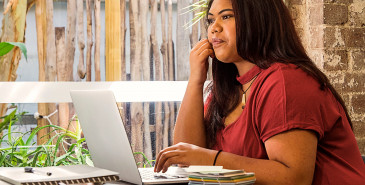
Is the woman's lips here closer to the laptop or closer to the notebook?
the laptop

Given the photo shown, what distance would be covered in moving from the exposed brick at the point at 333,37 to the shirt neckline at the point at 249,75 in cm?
128

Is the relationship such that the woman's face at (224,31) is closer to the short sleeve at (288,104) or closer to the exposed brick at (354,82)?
the short sleeve at (288,104)

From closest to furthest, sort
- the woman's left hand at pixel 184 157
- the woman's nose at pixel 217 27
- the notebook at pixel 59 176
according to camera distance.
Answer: the notebook at pixel 59 176 → the woman's left hand at pixel 184 157 → the woman's nose at pixel 217 27

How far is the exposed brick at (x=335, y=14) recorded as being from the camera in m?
3.05

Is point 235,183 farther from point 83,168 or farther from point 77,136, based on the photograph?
point 77,136

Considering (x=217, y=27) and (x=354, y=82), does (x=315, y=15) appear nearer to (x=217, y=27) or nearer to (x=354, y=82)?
(x=354, y=82)

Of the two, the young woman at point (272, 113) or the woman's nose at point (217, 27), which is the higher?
the woman's nose at point (217, 27)

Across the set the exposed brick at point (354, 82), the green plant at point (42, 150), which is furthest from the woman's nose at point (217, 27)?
the exposed brick at point (354, 82)

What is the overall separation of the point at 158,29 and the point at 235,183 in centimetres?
224

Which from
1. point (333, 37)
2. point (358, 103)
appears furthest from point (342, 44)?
point (358, 103)

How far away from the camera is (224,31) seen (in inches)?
72.6

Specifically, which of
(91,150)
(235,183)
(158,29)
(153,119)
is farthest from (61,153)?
(235,183)

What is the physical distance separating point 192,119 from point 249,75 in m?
0.32

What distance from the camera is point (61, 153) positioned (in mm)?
3146
